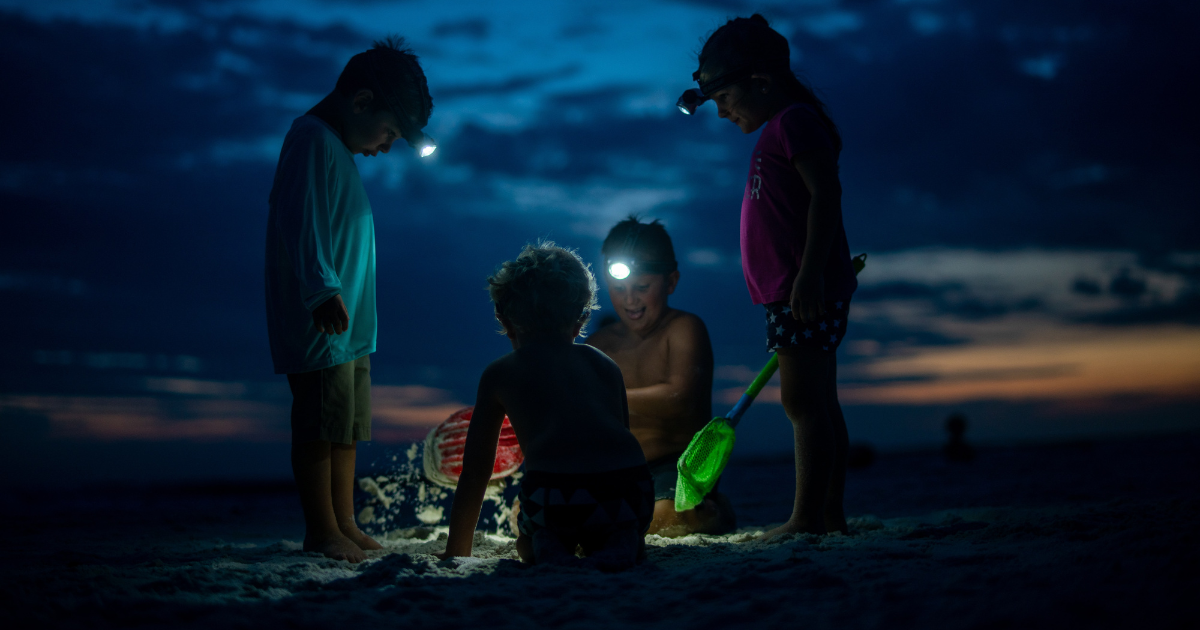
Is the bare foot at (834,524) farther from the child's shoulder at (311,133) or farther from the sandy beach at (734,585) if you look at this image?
the child's shoulder at (311,133)

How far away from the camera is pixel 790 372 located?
2672 mm

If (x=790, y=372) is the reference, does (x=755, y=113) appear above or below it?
above

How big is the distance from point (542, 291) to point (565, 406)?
15.6 inches

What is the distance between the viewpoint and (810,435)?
2.64 meters

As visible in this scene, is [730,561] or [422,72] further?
[422,72]

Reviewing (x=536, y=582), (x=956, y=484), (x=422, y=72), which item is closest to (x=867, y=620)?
(x=536, y=582)

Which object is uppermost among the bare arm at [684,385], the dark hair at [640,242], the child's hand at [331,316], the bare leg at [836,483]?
the dark hair at [640,242]

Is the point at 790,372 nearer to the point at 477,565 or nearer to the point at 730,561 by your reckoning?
the point at 730,561

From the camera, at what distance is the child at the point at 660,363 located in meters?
3.38

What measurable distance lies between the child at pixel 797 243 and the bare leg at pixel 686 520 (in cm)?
63

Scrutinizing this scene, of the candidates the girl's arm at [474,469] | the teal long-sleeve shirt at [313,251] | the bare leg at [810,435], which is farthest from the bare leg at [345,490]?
the bare leg at [810,435]

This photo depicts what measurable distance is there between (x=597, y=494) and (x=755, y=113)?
5.75 feet

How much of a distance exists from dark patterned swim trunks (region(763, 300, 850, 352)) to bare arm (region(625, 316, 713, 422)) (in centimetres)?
72

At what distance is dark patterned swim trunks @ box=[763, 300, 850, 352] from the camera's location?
2627 millimetres
